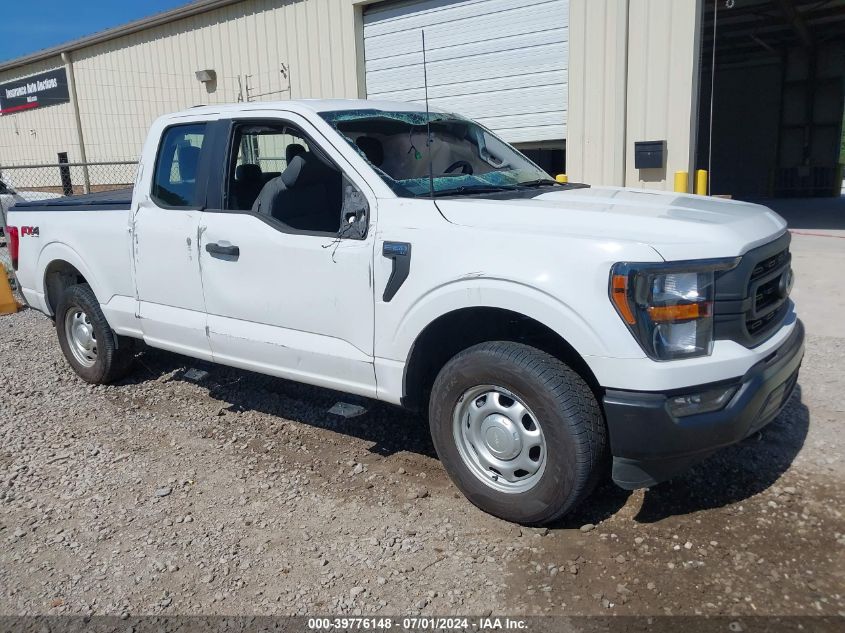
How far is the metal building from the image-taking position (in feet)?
29.0

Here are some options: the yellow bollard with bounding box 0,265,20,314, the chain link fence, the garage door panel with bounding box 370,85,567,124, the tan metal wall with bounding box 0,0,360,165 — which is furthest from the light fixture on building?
the yellow bollard with bounding box 0,265,20,314

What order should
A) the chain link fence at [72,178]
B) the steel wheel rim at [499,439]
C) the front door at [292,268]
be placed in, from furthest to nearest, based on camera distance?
the chain link fence at [72,178] → the front door at [292,268] → the steel wheel rim at [499,439]

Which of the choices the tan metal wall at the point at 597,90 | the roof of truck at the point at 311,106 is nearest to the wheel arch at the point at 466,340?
the roof of truck at the point at 311,106

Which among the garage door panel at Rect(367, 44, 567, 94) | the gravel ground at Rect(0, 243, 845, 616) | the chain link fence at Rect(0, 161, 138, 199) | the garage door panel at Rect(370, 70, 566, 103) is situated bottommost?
the gravel ground at Rect(0, 243, 845, 616)

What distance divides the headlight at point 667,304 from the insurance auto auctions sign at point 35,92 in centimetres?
1880

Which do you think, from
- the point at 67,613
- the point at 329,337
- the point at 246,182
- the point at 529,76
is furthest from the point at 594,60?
the point at 67,613

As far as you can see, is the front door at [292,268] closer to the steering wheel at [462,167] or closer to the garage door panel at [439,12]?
the steering wheel at [462,167]

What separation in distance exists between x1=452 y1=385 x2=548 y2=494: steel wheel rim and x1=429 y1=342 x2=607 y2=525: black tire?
1.2 inches

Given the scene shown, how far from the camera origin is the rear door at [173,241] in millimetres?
4543

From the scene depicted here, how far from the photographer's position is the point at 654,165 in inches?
349

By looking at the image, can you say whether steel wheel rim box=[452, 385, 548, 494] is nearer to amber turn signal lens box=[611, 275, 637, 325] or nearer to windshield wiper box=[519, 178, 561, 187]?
amber turn signal lens box=[611, 275, 637, 325]

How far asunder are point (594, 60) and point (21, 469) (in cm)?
784

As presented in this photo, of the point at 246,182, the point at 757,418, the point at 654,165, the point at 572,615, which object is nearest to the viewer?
the point at 572,615

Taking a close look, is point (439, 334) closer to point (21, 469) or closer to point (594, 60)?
point (21, 469)
